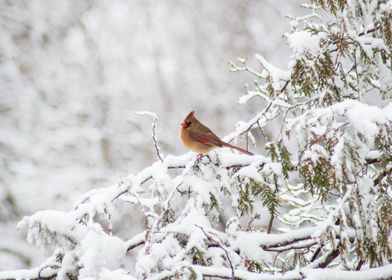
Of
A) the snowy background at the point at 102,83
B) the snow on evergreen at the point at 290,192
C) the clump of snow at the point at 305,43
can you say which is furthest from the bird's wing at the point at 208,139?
the snowy background at the point at 102,83

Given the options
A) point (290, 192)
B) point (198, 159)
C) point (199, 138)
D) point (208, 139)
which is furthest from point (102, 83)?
point (290, 192)

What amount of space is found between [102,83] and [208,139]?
20.6ft

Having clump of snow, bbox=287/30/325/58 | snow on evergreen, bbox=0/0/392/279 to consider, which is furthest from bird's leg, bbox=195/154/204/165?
clump of snow, bbox=287/30/325/58

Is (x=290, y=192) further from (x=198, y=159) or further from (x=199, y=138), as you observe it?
(x=199, y=138)

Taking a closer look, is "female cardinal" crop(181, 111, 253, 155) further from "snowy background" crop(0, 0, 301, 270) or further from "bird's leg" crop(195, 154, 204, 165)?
"snowy background" crop(0, 0, 301, 270)

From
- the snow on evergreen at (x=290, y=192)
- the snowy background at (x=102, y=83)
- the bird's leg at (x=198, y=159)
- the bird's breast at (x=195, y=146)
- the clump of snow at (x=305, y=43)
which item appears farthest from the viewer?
the snowy background at (x=102, y=83)

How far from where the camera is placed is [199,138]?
3.12m

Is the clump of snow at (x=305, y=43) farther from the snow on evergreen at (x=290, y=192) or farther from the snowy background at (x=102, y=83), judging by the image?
the snowy background at (x=102, y=83)

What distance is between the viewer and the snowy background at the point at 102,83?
26.4 ft

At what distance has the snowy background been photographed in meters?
8.05

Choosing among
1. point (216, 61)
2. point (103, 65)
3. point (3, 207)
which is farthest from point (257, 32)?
point (3, 207)

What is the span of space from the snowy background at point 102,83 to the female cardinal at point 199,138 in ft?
14.9

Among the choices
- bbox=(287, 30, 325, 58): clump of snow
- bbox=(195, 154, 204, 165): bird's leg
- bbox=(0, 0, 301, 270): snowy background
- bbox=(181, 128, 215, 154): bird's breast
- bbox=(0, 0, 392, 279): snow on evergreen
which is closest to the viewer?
bbox=(0, 0, 392, 279): snow on evergreen

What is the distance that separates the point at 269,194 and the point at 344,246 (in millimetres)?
580
